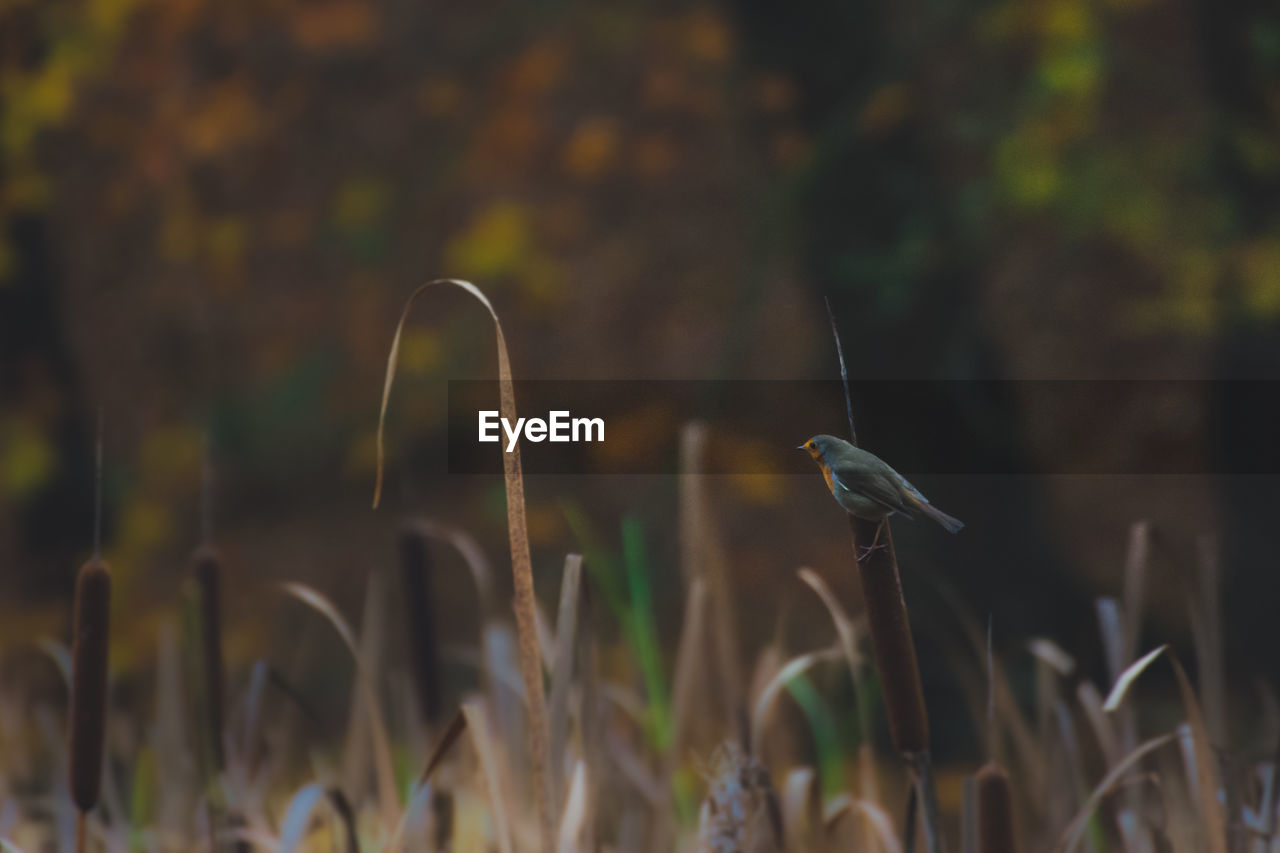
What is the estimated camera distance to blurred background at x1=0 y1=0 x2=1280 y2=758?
2910 mm

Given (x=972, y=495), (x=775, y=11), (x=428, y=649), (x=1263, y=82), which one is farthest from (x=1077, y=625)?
(x=428, y=649)

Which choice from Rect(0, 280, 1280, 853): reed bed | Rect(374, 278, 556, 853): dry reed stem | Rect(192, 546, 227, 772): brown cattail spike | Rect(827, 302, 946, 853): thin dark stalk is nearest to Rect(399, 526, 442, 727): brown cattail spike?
Rect(0, 280, 1280, 853): reed bed

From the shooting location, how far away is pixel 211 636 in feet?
3.57

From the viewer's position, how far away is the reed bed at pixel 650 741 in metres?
0.79

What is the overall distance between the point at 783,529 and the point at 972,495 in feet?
4.78

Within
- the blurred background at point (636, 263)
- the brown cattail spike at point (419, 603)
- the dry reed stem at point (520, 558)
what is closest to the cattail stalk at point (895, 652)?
the dry reed stem at point (520, 558)

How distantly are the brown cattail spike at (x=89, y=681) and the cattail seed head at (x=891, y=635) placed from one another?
0.55m

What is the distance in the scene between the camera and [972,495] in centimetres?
308

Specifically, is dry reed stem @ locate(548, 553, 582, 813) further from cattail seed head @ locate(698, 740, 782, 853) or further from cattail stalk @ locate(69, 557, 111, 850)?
cattail stalk @ locate(69, 557, 111, 850)

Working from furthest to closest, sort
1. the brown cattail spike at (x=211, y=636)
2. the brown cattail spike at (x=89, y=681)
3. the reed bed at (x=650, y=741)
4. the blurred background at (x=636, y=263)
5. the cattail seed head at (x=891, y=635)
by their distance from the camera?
the blurred background at (x=636, y=263), the brown cattail spike at (x=211, y=636), the brown cattail spike at (x=89, y=681), the reed bed at (x=650, y=741), the cattail seed head at (x=891, y=635)

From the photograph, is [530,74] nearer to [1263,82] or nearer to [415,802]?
[1263,82]

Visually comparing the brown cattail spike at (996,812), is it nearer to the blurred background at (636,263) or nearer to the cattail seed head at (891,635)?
the cattail seed head at (891,635)

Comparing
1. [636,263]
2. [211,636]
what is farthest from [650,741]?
[636,263]

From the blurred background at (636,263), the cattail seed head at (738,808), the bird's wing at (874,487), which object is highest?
the blurred background at (636,263)
